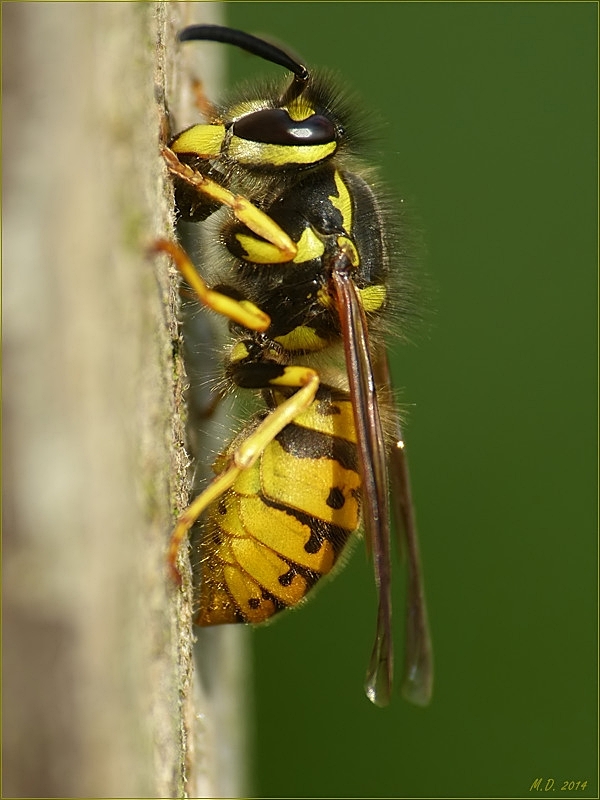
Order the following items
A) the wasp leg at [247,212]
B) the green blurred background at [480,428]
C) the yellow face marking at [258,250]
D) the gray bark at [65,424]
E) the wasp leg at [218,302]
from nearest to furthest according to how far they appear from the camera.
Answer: the gray bark at [65,424]
the wasp leg at [218,302]
the wasp leg at [247,212]
the yellow face marking at [258,250]
the green blurred background at [480,428]

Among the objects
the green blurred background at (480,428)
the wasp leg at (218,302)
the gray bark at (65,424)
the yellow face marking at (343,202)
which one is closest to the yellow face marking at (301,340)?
the wasp leg at (218,302)

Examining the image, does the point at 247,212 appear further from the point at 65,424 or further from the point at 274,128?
the point at 65,424

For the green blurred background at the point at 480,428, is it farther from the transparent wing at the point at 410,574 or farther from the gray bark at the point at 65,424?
the gray bark at the point at 65,424

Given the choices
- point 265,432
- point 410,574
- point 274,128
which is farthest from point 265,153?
point 410,574

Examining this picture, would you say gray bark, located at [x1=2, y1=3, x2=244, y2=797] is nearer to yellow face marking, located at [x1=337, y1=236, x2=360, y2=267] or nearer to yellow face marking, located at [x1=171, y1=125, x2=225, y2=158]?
yellow face marking, located at [x1=171, y1=125, x2=225, y2=158]

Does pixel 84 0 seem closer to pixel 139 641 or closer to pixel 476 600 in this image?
pixel 139 641

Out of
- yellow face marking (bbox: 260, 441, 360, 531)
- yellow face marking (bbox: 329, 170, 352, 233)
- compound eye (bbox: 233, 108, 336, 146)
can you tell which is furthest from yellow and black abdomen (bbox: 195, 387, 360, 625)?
compound eye (bbox: 233, 108, 336, 146)
